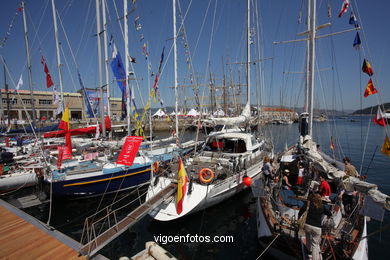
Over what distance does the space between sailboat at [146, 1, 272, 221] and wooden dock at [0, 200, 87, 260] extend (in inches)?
141

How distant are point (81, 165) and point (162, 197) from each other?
270 inches

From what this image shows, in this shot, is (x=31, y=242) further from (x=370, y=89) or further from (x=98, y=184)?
(x=370, y=89)

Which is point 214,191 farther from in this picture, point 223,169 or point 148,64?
point 148,64

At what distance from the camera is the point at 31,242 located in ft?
18.3

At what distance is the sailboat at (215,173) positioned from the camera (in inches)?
336

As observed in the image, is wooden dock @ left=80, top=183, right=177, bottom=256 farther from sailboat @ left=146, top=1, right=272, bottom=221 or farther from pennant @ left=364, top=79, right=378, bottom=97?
pennant @ left=364, top=79, right=378, bottom=97

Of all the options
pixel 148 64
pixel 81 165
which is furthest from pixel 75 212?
pixel 148 64

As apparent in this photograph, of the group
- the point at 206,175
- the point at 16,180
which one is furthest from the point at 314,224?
the point at 16,180

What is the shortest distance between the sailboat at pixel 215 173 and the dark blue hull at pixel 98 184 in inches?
134

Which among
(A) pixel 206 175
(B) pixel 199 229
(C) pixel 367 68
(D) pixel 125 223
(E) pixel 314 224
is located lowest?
(B) pixel 199 229

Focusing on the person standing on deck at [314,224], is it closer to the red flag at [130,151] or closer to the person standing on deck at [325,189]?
the person standing on deck at [325,189]

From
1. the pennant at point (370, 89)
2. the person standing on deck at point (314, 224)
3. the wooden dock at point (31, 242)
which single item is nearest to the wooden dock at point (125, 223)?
the wooden dock at point (31, 242)

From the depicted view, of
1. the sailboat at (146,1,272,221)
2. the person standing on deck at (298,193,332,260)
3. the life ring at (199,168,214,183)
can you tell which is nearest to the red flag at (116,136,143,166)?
the sailboat at (146,1,272,221)

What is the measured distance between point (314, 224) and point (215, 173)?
16.7 ft
